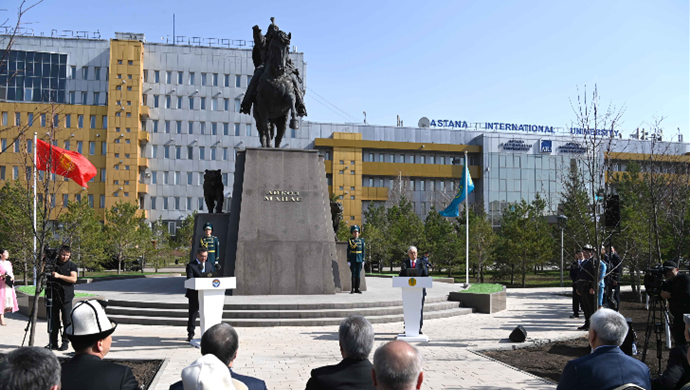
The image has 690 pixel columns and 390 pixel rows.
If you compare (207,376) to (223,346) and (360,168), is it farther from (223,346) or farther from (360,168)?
(360,168)

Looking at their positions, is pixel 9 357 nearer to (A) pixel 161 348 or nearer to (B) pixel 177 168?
(A) pixel 161 348

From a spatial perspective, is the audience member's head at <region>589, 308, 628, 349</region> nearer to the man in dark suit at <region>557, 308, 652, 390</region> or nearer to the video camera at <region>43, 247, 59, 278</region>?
the man in dark suit at <region>557, 308, 652, 390</region>

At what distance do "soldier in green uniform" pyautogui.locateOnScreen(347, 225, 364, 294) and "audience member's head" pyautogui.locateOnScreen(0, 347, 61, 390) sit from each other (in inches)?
527

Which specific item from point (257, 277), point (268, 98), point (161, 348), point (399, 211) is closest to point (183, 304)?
point (257, 277)

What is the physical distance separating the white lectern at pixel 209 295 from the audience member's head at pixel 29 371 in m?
7.32

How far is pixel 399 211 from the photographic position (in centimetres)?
5088

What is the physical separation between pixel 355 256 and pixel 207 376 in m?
13.6

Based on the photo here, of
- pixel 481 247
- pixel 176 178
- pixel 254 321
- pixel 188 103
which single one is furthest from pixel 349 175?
pixel 254 321

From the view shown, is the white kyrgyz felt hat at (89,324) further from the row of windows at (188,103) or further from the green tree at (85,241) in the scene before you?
the row of windows at (188,103)

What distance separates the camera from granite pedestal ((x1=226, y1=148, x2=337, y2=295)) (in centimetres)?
1617

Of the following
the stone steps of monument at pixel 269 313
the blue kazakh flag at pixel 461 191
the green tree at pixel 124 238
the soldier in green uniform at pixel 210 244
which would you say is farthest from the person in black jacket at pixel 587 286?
the green tree at pixel 124 238

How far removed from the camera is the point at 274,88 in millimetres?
17391

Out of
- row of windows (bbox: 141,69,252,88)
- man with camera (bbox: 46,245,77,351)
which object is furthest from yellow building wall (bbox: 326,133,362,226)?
man with camera (bbox: 46,245,77,351)

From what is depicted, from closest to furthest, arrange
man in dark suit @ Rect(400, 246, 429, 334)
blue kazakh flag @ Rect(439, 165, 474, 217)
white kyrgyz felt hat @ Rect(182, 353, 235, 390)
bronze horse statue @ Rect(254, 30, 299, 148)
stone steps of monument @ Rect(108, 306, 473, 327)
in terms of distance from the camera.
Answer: white kyrgyz felt hat @ Rect(182, 353, 235, 390) → man in dark suit @ Rect(400, 246, 429, 334) → stone steps of monument @ Rect(108, 306, 473, 327) → bronze horse statue @ Rect(254, 30, 299, 148) → blue kazakh flag @ Rect(439, 165, 474, 217)
